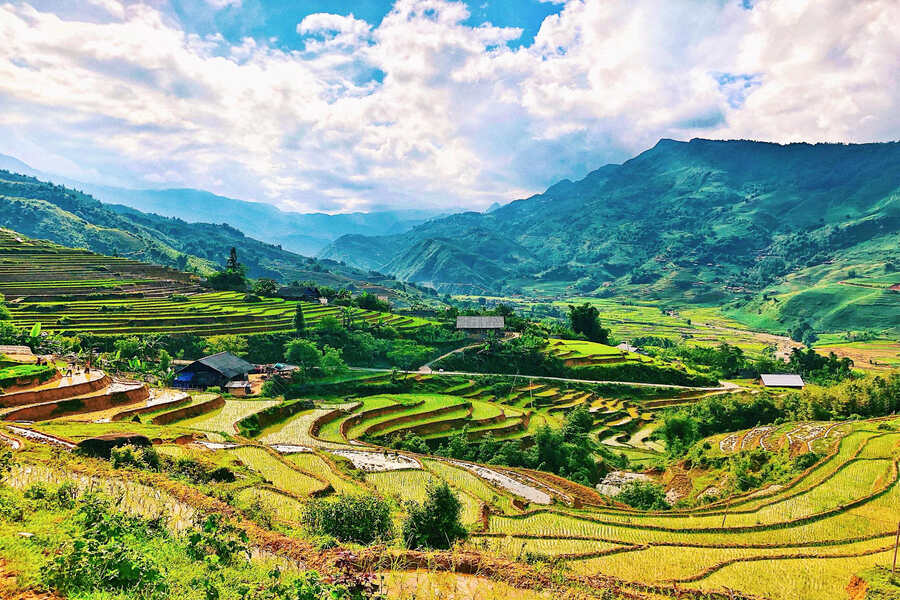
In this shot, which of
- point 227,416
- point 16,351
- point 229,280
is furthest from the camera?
point 229,280

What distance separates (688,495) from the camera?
26.1m

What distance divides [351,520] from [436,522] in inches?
96.2

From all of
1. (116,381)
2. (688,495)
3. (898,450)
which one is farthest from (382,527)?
(116,381)

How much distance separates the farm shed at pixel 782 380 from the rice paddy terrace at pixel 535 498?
36.0 m

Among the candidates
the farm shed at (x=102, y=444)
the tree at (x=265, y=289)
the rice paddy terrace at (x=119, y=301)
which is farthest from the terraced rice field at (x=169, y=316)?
the farm shed at (x=102, y=444)

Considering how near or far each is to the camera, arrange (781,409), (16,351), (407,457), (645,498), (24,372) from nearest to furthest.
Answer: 1. (645,498)
2. (24,372)
3. (407,457)
4. (16,351)
5. (781,409)

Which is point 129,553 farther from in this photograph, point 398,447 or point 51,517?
point 398,447

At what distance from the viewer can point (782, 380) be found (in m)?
63.4

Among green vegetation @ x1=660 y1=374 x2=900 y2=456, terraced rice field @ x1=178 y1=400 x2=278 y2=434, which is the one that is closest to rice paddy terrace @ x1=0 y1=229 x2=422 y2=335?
terraced rice field @ x1=178 y1=400 x2=278 y2=434

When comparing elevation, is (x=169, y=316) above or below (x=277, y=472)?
above

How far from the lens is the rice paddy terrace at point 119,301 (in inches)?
2205

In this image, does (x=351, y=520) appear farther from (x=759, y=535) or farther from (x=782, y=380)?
(x=782, y=380)

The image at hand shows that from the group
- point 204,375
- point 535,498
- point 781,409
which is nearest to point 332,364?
point 204,375

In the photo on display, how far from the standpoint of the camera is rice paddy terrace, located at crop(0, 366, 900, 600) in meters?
12.8
